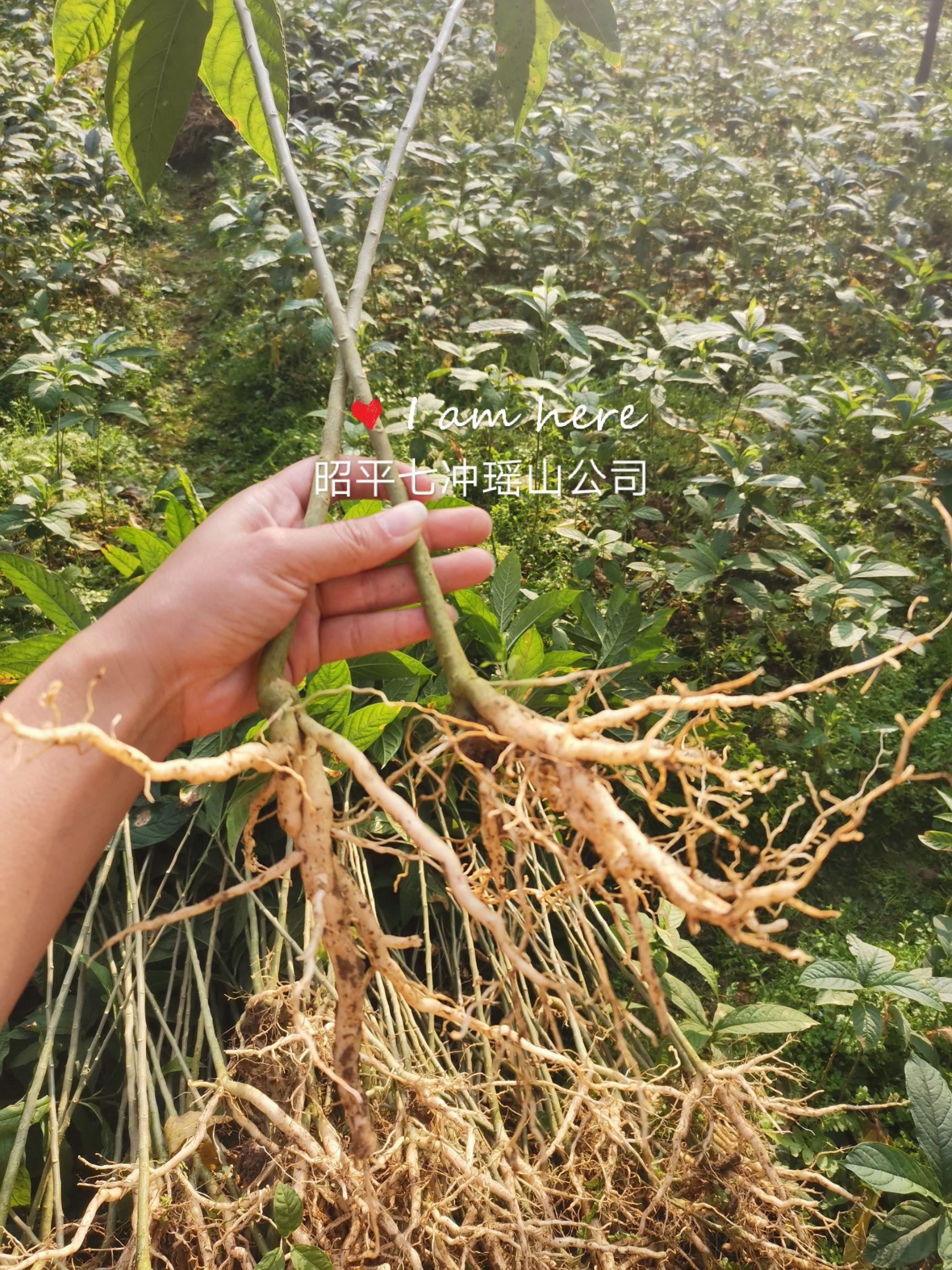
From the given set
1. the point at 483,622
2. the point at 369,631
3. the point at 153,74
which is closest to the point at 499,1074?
the point at 369,631

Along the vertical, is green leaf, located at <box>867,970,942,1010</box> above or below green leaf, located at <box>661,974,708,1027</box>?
above

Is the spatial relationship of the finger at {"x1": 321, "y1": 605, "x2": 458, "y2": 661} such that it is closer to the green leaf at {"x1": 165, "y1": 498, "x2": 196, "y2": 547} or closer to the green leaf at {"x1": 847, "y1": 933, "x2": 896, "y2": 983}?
the green leaf at {"x1": 165, "y1": 498, "x2": 196, "y2": 547}

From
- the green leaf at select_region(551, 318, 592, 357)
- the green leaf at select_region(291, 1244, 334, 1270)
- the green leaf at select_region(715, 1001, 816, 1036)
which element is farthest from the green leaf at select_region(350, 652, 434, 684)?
the green leaf at select_region(551, 318, 592, 357)

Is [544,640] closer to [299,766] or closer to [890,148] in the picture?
[299,766]

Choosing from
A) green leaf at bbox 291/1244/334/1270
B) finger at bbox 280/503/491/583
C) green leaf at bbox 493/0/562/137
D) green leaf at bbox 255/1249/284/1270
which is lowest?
green leaf at bbox 291/1244/334/1270

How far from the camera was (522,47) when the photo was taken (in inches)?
49.4

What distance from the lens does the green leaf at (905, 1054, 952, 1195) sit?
0.99m

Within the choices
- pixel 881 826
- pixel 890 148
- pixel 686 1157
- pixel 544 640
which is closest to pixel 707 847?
pixel 881 826

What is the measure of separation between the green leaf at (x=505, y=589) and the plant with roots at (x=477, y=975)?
0.94ft

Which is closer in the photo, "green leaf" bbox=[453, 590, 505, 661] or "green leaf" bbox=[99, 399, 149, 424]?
"green leaf" bbox=[453, 590, 505, 661]

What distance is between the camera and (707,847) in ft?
5.26

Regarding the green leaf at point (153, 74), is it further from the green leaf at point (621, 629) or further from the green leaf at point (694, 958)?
the green leaf at point (694, 958)

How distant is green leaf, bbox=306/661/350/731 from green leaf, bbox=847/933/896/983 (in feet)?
2.74

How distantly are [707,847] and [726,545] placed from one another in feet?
2.22
